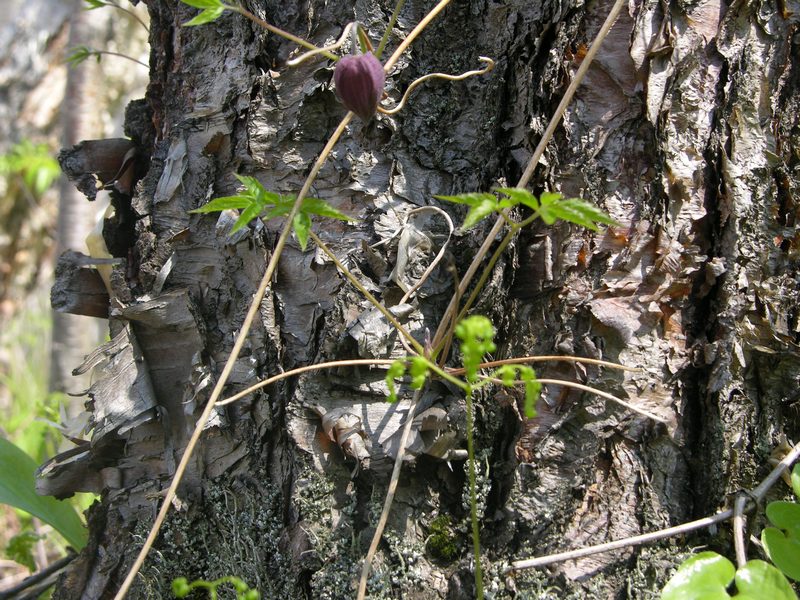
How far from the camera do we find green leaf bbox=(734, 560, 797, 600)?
82 centimetres

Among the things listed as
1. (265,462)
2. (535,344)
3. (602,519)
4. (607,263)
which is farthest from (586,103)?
(265,462)

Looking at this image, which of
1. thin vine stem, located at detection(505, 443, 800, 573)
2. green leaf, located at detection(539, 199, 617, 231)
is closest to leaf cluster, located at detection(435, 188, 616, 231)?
green leaf, located at detection(539, 199, 617, 231)

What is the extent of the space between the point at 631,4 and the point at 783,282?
0.45 meters

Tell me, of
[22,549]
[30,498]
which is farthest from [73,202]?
[30,498]

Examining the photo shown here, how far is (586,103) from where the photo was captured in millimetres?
952

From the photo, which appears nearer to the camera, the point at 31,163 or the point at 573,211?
the point at 573,211

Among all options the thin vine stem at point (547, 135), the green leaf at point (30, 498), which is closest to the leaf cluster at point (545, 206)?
the thin vine stem at point (547, 135)

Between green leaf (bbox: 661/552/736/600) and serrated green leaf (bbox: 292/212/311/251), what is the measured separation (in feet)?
2.00

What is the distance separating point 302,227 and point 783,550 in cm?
75

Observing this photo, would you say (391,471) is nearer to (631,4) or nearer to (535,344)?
(535,344)

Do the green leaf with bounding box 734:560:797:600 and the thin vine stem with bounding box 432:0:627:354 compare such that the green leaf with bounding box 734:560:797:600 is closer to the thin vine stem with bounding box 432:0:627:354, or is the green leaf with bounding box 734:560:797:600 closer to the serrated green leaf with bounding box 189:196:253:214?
the thin vine stem with bounding box 432:0:627:354

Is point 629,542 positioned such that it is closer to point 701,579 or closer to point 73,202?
point 701,579

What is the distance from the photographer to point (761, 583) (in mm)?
836

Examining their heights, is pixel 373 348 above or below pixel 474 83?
below
